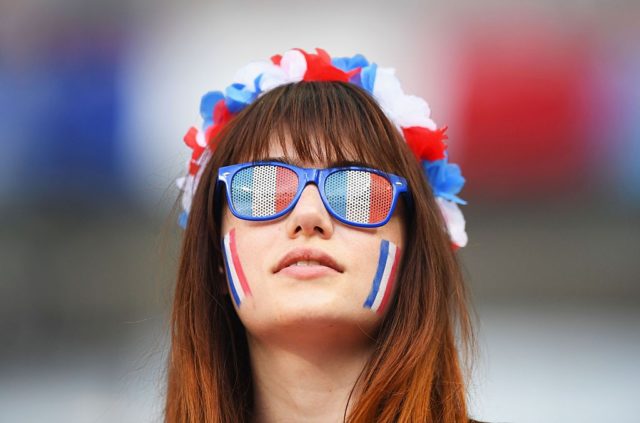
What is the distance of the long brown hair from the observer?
226 cm

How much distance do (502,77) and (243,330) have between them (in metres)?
2.94

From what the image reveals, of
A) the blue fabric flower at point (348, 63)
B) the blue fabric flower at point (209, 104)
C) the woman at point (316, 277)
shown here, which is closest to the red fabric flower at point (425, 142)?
the woman at point (316, 277)

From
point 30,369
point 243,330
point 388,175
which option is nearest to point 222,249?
point 243,330

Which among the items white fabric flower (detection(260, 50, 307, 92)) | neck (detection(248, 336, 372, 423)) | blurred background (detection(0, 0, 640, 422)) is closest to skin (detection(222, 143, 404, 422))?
neck (detection(248, 336, 372, 423))

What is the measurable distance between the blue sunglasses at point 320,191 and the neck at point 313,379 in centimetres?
31

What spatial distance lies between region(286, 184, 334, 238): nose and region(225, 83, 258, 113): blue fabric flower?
493 mm

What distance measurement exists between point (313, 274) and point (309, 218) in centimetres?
13

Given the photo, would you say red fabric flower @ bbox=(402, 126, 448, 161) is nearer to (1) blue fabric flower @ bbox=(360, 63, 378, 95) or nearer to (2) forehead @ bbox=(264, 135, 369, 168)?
(1) blue fabric flower @ bbox=(360, 63, 378, 95)

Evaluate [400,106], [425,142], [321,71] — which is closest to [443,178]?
[425,142]

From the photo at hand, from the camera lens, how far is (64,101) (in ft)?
16.3

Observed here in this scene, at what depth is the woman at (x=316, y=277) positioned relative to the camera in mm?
2246

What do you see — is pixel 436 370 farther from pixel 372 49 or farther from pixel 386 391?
pixel 372 49

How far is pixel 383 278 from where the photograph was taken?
2.32 m

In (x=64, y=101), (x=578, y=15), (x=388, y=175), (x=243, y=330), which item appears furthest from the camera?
(x=578, y=15)
